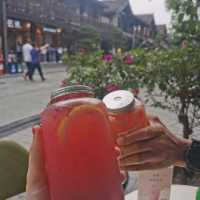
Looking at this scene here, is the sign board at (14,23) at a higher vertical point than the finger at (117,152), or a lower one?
higher

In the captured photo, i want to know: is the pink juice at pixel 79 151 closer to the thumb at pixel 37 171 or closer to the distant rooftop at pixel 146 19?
the thumb at pixel 37 171

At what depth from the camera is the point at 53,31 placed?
25.6 m

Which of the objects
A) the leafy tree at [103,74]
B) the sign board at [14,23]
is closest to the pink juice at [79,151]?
the leafy tree at [103,74]

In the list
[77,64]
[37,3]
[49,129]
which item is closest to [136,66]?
[77,64]

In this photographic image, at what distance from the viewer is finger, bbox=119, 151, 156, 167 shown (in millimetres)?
756

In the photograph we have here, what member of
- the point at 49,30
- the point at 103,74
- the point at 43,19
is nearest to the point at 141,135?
the point at 103,74

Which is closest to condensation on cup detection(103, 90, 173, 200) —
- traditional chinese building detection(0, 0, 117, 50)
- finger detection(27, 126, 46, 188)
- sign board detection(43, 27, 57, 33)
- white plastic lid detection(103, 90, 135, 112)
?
white plastic lid detection(103, 90, 135, 112)

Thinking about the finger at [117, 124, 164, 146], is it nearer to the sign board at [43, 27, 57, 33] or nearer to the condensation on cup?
the condensation on cup

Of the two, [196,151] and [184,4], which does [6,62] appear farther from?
[196,151]

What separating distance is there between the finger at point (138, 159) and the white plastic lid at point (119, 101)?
10 centimetres

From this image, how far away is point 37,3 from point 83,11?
8.11 m

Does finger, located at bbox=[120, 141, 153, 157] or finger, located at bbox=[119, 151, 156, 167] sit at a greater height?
finger, located at bbox=[120, 141, 153, 157]

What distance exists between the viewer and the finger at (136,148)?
747mm

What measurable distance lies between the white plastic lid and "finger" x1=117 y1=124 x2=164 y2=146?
6 centimetres
